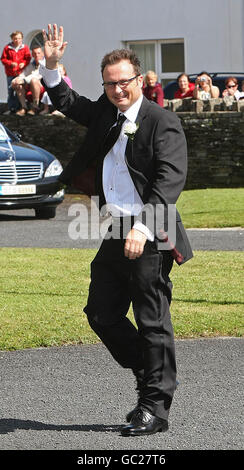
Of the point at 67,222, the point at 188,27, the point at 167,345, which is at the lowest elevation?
the point at 67,222

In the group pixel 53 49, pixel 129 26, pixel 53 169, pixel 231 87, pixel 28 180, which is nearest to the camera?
pixel 53 49

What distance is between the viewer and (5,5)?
28312 mm

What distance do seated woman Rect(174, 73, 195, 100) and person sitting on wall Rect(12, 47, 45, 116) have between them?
281 cm

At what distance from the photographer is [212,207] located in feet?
59.0

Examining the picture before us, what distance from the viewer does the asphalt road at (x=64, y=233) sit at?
13.8 meters

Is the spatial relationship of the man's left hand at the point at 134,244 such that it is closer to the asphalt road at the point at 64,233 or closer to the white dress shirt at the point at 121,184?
the white dress shirt at the point at 121,184

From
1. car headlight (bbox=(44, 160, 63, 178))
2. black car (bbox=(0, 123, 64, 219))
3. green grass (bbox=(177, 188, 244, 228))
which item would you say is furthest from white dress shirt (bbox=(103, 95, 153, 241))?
car headlight (bbox=(44, 160, 63, 178))

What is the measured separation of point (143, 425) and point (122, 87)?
1667 mm

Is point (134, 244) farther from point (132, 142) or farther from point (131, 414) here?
point (131, 414)

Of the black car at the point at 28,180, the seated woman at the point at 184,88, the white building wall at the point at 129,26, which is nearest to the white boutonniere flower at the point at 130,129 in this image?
the black car at the point at 28,180

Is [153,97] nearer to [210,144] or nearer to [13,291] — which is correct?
[210,144]

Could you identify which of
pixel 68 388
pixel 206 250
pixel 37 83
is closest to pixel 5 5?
pixel 37 83

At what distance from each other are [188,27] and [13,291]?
1814cm

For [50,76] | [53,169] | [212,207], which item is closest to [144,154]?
[50,76]
